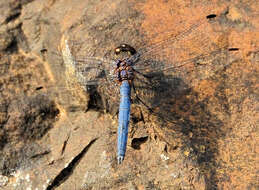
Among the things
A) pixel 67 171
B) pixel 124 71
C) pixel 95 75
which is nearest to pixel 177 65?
pixel 124 71

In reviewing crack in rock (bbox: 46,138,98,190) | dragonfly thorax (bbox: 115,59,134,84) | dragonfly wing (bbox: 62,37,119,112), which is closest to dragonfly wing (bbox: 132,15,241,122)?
dragonfly thorax (bbox: 115,59,134,84)

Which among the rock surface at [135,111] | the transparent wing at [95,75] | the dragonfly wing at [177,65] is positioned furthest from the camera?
the transparent wing at [95,75]

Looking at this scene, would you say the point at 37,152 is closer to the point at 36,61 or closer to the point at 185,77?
the point at 36,61

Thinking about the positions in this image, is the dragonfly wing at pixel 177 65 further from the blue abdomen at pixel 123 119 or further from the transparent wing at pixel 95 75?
the transparent wing at pixel 95 75

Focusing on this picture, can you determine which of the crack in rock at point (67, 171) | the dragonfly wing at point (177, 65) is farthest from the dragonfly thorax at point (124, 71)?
the crack in rock at point (67, 171)

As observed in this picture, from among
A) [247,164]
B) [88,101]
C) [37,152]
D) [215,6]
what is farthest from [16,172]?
[215,6]

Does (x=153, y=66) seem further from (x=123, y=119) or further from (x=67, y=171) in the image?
(x=67, y=171)
